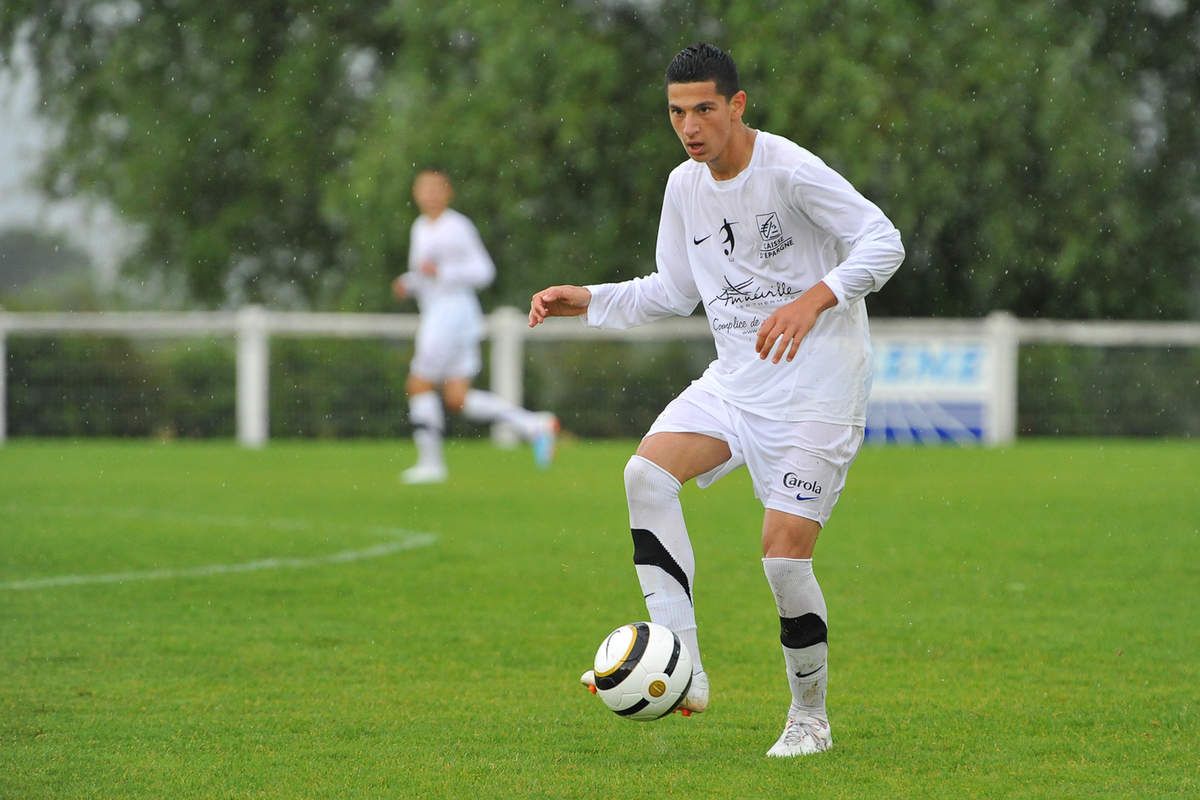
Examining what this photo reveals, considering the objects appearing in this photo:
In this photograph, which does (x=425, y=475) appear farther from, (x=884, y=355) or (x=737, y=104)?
(x=737, y=104)

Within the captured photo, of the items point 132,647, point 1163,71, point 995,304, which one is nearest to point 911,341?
point 995,304

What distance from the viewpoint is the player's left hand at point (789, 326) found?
4816 millimetres

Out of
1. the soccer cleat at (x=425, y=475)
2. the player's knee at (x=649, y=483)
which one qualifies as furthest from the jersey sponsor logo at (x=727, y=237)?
the soccer cleat at (x=425, y=475)

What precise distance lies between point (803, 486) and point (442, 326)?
36.0ft

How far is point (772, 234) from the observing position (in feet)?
17.0

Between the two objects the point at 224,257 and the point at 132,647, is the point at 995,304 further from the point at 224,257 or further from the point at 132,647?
the point at 132,647

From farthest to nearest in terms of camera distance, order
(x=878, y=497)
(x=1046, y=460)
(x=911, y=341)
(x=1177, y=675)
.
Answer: (x=911, y=341) < (x=1046, y=460) < (x=878, y=497) < (x=1177, y=675)

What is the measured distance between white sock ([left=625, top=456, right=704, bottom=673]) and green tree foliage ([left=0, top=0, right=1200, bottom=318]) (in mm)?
18093

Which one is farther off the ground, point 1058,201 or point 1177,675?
point 1058,201

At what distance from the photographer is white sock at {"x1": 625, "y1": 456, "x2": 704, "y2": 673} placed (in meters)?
5.19

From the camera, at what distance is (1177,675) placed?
641 centimetres

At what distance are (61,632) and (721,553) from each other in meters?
4.14

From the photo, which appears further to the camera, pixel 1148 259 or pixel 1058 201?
pixel 1148 259

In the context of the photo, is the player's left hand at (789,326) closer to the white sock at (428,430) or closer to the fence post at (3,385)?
the white sock at (428,430)
